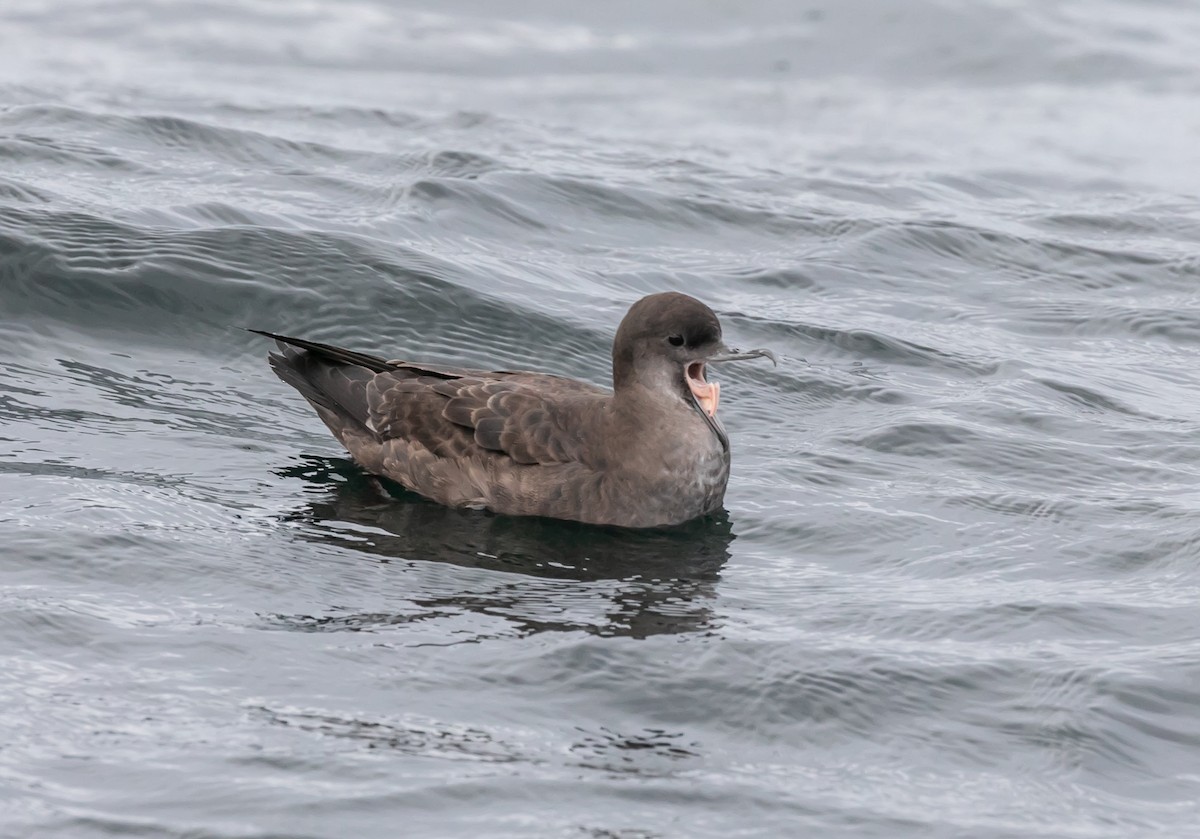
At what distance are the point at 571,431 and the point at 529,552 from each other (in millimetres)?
761

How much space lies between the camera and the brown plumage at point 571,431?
24.7 feet

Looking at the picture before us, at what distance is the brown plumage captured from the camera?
752 cm

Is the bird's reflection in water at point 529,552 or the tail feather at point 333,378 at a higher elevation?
the tail feather at point 333,378

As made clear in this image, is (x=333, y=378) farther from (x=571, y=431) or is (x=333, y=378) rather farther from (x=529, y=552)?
(x=529, y=552)

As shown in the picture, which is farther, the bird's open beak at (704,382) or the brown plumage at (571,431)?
the bird's open beak at (704,382)

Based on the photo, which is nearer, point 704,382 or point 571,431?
point 571,431

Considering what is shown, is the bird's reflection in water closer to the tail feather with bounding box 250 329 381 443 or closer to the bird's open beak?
the tail feather with bounding box 250 329 381 443

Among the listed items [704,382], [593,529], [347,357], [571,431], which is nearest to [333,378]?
[347,357]

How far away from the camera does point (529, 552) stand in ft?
23.4

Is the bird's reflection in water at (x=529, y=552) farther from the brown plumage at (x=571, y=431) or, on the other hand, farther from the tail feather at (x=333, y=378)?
the tail feather at (x=333, y=378)

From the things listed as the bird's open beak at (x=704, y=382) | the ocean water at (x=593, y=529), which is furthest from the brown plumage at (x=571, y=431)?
the ocean water at (x=593, y=529)

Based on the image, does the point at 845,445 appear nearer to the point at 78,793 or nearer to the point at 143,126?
the point at 78,793

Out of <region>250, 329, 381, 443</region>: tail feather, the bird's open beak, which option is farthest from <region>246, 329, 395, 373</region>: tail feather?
the bird's open beak

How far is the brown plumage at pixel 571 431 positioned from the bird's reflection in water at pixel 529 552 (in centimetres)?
10
